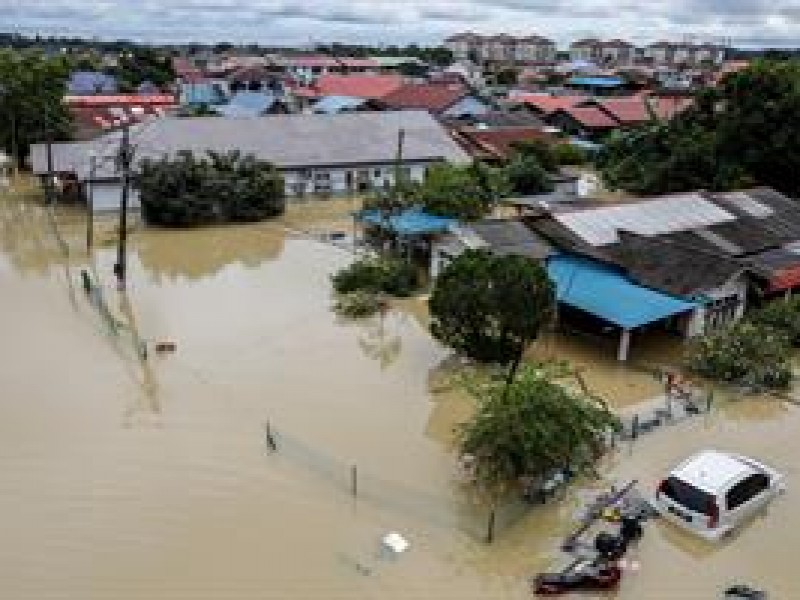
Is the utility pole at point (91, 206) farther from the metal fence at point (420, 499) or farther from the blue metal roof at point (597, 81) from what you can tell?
the blue metal roof at point (597, 81)

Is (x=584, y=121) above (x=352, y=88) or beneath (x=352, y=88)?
beneath

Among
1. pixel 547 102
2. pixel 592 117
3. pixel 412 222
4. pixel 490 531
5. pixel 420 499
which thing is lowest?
pixel 420 499

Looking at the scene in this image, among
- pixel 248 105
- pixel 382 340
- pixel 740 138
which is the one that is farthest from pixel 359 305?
pixel 248 105

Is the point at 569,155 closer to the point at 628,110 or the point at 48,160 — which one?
the point at 628,110

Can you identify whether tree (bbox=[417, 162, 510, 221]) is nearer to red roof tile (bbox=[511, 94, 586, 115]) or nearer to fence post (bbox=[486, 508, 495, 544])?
fence post (bbox=[486, 508, 495, 544])

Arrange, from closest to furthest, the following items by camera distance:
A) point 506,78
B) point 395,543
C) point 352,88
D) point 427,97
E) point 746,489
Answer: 1. point 395,543
2. point 746,489
3. point 427,97
4. point 352,88
5. point 506,78

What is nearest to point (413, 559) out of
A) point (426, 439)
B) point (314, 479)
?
point (314, 479)
